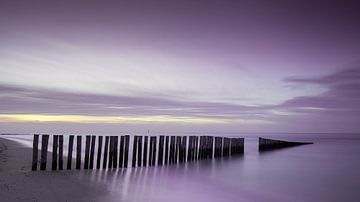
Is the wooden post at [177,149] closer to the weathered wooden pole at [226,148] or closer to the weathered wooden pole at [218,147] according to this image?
the weathered wooden pole at [218,147]

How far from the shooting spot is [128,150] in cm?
1580

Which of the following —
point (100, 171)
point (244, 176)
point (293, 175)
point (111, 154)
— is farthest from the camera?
point (293, 175)

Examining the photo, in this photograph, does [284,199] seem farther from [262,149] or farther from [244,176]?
[262,149]

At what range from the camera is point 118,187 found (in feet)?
36.8

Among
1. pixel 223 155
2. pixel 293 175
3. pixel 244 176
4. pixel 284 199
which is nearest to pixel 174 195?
pixel 284 199

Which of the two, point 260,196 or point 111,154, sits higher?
point 111,154

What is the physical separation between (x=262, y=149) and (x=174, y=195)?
27605mm

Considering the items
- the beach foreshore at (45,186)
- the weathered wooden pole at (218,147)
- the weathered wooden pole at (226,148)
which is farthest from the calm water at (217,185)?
the weathered wooden pole at (226,148)

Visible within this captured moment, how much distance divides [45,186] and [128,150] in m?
6.17

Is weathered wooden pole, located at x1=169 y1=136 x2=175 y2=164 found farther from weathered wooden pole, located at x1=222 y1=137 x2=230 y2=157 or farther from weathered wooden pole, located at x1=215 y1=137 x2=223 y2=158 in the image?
weathered wooden pole, located at x1=222 y1=137 x2=230 y2=157

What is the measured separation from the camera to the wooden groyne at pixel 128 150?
1334cm

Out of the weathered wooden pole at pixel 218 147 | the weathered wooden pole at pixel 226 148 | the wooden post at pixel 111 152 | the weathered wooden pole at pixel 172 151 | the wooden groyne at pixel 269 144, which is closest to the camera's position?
the wooden post at pixel 111 152

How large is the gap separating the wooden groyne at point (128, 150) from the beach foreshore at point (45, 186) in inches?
32.8

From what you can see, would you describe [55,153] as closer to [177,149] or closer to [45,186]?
[45,186]
